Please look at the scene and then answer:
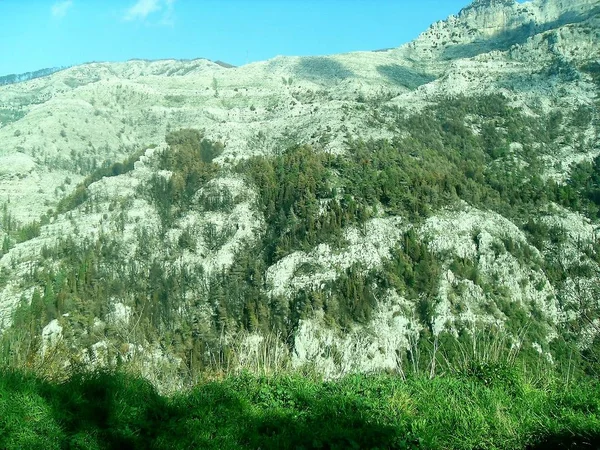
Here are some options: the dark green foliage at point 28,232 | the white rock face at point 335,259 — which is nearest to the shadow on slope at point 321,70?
the white rock face at point 335,259

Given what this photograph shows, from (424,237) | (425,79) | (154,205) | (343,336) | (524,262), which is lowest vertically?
(343,336)

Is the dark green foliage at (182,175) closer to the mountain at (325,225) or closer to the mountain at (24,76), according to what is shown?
the mountain at (325,225)

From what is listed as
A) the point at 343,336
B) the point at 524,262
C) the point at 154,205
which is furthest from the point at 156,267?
the point at 524,262

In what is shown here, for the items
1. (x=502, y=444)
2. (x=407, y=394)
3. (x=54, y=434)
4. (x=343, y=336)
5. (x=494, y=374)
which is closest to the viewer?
(x=54, y=434)

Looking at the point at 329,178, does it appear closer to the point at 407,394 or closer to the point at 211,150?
the point at 211,150

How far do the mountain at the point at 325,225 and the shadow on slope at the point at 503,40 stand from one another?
59.0 meters

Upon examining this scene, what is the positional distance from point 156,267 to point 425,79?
→ 110943 millimetres

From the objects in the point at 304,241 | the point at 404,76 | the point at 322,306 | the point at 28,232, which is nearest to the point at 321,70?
the point at 404,76

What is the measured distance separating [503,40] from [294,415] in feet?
566

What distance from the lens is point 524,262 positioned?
51.8m

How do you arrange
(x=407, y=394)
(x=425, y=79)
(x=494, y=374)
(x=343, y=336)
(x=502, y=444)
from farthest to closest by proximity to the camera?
(x=425, y=79) < (x=343, y=336) < (x=494, y=374) < (x=407, y=394) < (x=502, y=444)

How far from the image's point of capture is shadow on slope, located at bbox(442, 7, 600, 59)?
5866 inches

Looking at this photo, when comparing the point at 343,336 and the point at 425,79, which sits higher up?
the point at 425,79

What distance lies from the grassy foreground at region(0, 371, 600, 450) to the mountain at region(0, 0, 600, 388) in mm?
14958
